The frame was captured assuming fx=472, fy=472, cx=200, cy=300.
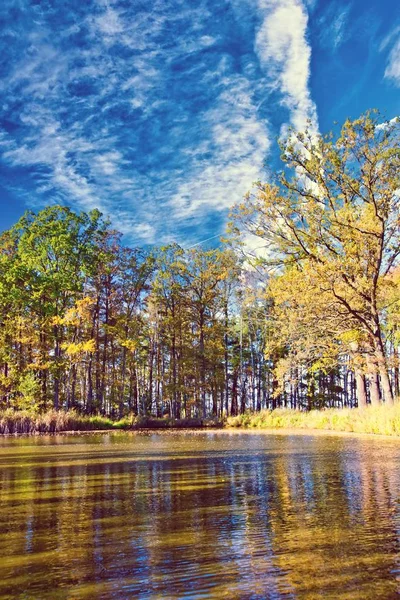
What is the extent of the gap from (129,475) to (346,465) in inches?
112

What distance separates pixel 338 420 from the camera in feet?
60.5

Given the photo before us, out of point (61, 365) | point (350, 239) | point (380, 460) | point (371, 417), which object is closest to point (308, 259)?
point (350, 239)

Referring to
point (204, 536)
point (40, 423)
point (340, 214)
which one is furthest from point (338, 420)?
point (204, 536)

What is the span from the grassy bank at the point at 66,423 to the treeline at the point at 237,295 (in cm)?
421

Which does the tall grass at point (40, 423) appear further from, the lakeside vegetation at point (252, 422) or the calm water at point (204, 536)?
the calm water at point (204, 536)

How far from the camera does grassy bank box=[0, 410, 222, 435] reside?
22188mm

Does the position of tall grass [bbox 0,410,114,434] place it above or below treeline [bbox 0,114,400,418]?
below

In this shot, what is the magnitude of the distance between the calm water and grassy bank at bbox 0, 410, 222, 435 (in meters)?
18.0

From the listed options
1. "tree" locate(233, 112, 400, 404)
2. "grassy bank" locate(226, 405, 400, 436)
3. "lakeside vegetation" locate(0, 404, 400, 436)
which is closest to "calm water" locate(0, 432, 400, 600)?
"grassy bank" locate(226, 405, 400, 436)

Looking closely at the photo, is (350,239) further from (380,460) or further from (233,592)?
(233,592)

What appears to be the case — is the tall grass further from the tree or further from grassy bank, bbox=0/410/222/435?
the tree

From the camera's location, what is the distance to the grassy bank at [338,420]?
1377cm

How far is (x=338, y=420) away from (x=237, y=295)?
75.1 ft

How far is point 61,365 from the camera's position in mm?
30984
